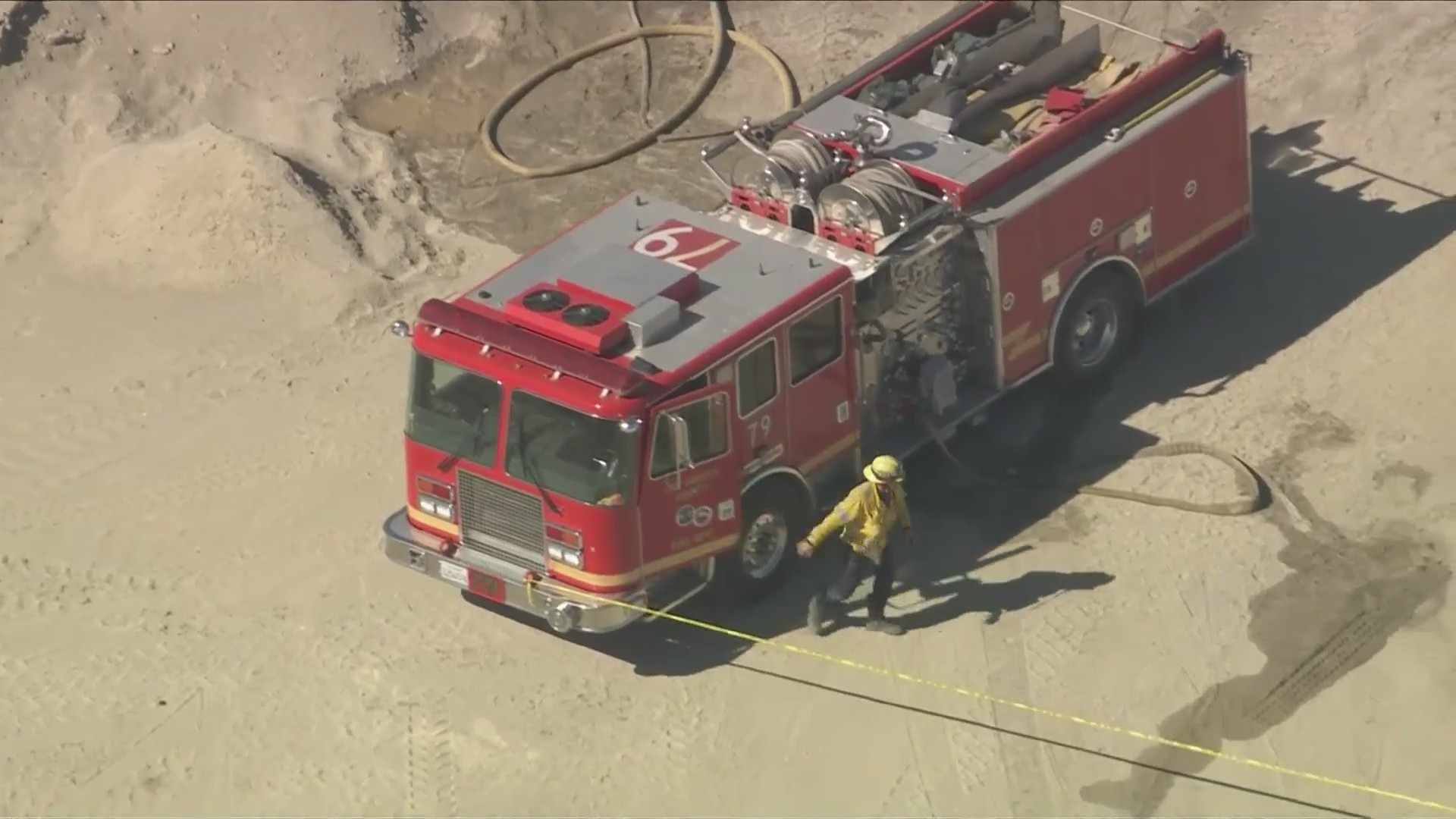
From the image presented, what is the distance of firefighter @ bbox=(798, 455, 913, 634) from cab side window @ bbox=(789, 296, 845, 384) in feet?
2.81

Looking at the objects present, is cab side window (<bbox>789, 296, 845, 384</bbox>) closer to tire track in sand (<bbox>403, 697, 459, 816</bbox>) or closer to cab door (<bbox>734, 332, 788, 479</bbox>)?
cab door (<bbox>734, 332, 788, 479</bbox>)

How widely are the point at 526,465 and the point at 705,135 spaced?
A: 7.36m

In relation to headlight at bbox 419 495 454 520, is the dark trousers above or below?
below

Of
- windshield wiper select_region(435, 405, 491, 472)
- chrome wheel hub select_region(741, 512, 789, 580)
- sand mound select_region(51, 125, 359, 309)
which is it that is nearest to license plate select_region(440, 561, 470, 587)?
windshield wiper select_region(435, 405, 491, 472)

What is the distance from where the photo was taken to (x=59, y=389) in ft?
57.3

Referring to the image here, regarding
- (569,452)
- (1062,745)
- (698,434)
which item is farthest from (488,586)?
(1062,745)

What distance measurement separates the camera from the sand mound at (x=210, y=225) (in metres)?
18.7

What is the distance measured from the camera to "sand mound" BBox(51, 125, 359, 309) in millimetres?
18672

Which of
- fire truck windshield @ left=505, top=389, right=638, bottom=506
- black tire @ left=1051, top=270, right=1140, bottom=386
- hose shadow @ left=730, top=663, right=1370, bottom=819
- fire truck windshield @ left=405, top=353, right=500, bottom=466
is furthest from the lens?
black tire @ left=1051, top=270, right=1140, bottom=386

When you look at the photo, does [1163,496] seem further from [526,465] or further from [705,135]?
[705,135]

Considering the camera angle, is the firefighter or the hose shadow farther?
the firefighter

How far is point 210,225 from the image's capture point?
18938 mm

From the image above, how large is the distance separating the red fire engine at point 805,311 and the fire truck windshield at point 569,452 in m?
0.02

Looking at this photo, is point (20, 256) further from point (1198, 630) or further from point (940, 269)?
point (1198, 630)
